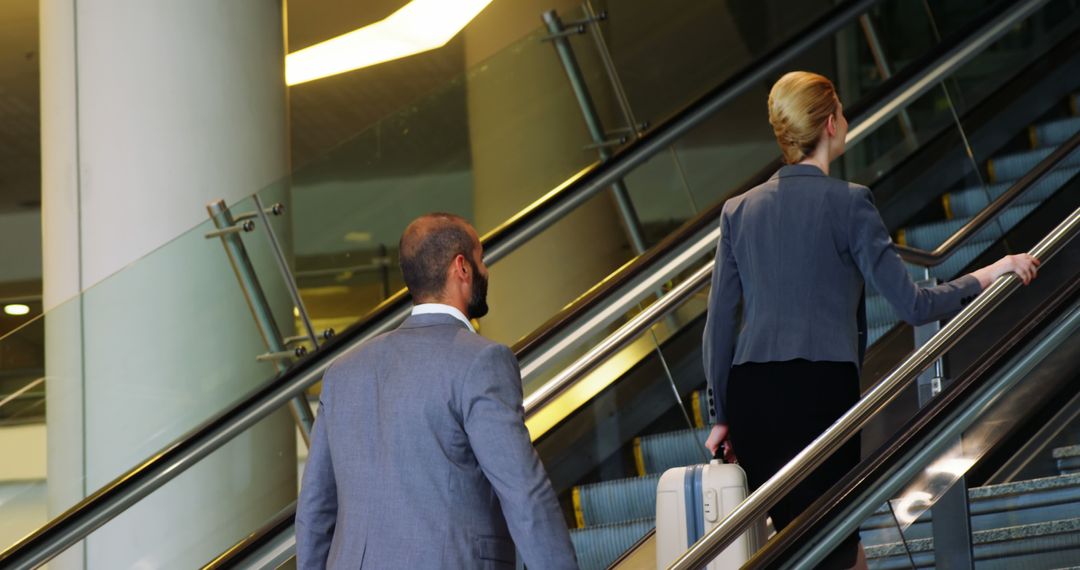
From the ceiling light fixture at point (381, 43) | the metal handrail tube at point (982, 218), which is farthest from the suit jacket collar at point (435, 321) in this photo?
the ceiling light fixture at point (381, 43)

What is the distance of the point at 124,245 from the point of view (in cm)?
539

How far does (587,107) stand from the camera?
6.01 metres

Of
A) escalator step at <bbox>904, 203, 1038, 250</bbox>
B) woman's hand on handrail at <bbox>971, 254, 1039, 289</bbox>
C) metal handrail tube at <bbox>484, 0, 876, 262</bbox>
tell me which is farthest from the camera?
escalator step at <bbox>904, 203, 1038, 250</bbox>

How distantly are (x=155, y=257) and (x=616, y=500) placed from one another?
174 centimetres

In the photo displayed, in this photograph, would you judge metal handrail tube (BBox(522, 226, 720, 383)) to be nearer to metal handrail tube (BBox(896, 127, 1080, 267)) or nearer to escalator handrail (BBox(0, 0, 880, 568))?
escalator handrail (BBox(0, 0, 880, 568))

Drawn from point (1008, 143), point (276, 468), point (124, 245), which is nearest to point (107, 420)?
point (276, 468)

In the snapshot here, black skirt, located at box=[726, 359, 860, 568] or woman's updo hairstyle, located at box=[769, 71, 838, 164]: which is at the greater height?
woman's updo hairstyle, located at box=[769, 71, 838, 164]

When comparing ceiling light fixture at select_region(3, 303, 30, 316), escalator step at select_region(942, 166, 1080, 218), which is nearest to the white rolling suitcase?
ceiling light fixture at select_region(3, 303, 30, 316)

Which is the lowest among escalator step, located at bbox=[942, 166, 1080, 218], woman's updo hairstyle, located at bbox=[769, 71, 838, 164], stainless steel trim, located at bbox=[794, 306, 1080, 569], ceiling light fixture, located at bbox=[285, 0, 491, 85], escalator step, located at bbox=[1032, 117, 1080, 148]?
stainless steel trim, located at bbox=[794, 306, 1080, 569]

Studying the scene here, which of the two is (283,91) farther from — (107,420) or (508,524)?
(508,524)

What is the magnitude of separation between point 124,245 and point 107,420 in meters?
1.13

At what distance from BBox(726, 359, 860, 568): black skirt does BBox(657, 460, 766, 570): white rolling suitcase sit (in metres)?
0.18

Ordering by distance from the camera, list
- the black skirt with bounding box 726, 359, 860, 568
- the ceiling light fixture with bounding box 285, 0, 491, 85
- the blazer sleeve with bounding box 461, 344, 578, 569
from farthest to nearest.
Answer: the ceiling light fixture with bounding box 285, 0, 491, 85, the black skirt with bounding box 726, 359, 860, 568, the blazer sleeve with bounding box 461, 344, 578, 569

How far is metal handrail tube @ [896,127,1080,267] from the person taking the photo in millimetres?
4887
